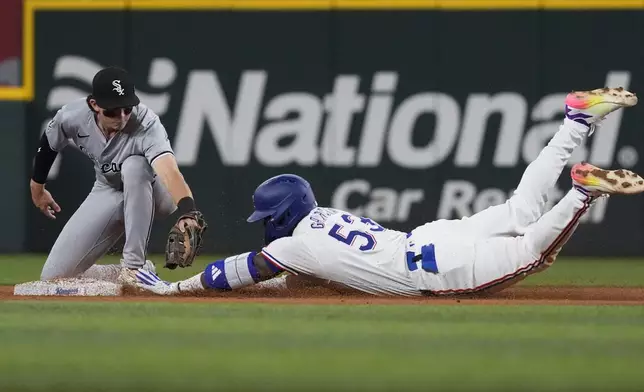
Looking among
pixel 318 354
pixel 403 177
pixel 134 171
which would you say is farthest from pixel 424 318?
pixel 403 177

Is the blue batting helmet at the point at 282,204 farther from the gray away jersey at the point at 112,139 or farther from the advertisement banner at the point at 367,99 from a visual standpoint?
the advertisement banner at the point at 367,99

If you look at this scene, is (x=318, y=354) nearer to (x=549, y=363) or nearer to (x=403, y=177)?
(x=549, y=363)

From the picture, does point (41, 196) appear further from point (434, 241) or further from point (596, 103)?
point (596, 103)

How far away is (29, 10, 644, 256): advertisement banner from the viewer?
10.9 m

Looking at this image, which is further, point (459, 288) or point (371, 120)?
point (371, 120)

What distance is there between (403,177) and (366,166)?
0.33 metres

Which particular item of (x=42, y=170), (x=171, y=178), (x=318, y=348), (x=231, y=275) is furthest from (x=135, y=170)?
(x=318, y=348)

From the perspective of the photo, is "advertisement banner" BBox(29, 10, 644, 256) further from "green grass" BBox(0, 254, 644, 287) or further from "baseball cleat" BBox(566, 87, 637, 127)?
"baseball cleat" BBox(566, 87, 637, 127)

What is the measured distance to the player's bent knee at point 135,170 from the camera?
7.00 meters

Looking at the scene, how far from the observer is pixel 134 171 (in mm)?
7000

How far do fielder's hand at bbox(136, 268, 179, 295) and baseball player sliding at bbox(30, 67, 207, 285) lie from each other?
8cm

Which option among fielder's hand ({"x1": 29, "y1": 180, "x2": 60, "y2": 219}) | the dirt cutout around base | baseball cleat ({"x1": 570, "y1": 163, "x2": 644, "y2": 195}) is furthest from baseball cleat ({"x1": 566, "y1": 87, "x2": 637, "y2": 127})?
fielder's hand ({"x1": 29, "y1": 180, "x2": 60, "y2": 219})

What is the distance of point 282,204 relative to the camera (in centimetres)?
637

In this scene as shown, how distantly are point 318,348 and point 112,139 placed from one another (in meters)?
3.03
